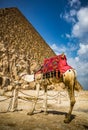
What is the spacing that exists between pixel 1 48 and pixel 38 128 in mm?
31204

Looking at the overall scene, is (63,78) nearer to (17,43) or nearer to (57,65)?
(57,65)

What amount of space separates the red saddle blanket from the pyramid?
24254 millimetres

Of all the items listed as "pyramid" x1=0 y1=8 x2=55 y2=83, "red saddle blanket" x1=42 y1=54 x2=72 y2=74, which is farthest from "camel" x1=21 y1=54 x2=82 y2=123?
"pyramid" x1=0 y1=8 x2=55 y2=83

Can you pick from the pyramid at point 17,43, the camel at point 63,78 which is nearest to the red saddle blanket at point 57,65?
the camel at point 63,78

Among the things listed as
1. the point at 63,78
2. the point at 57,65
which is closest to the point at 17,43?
the point at 57,65

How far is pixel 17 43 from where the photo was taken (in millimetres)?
44469

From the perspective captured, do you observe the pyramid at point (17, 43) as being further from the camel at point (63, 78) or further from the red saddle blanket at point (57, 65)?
the red saddle blanket at point (57, 65)

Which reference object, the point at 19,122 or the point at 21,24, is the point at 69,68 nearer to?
the point at 19,122

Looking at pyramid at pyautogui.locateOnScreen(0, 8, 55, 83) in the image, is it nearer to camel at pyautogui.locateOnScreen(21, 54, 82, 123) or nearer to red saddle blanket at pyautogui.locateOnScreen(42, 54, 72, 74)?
camel at pyautogui.locateOnScreen(21, 54, 82, 123)

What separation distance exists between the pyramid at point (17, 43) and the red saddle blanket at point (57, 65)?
79.6ft

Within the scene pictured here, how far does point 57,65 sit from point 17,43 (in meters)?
40.7

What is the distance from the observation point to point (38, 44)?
5694cm

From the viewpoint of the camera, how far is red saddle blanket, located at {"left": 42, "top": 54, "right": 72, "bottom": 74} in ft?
16.0

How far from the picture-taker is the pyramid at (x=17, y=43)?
32.5 metres
